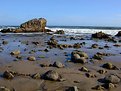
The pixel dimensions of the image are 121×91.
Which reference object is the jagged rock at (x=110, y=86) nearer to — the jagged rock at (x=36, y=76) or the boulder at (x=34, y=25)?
the jagged rock at (x=36, y=76)

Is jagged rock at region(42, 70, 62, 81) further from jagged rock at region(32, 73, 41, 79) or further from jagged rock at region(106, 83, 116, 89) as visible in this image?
jagged rock at region(106, 83, 116, 89)

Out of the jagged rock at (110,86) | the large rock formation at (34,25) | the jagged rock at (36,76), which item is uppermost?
the jagged rock at (110,86)

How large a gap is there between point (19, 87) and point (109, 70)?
450 centimetres

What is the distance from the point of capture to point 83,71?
1141cm

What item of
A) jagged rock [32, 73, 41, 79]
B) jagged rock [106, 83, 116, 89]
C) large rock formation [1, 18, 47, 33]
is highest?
jagged rock [106, 83, 116, 89]

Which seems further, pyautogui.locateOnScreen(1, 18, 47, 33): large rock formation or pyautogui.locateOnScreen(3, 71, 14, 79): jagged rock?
pyautogui.locateOnScreen(1, 18, 47, 33): large rock formation

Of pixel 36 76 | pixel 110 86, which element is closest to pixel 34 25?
pixel 36 76

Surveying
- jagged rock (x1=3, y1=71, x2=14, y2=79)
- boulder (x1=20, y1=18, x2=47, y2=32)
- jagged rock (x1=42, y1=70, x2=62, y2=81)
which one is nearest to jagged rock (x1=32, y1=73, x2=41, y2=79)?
jagged rock (x1=42, y1=70, x2=62, y2=81)

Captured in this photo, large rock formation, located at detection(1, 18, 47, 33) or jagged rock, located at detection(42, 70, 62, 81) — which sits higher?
jagged rock, located at detection(42, 70, 62, 81)

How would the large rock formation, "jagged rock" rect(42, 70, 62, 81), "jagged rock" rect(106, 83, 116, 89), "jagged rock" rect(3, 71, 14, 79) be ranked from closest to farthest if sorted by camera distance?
"jagged rock" rect(106, 83, 116, 89), "jagged rock" rect(42, 70, 62, 81), "jagged rock" rect(3, 71, 14, 79), the large rock formation

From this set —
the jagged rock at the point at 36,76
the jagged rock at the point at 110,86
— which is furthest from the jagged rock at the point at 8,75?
the jagged rock at the point at 110,86

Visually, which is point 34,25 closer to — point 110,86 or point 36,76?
point 36,76

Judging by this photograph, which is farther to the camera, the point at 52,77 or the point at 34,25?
the point at 34,25

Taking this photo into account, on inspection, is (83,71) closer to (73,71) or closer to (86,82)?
(73,71)
